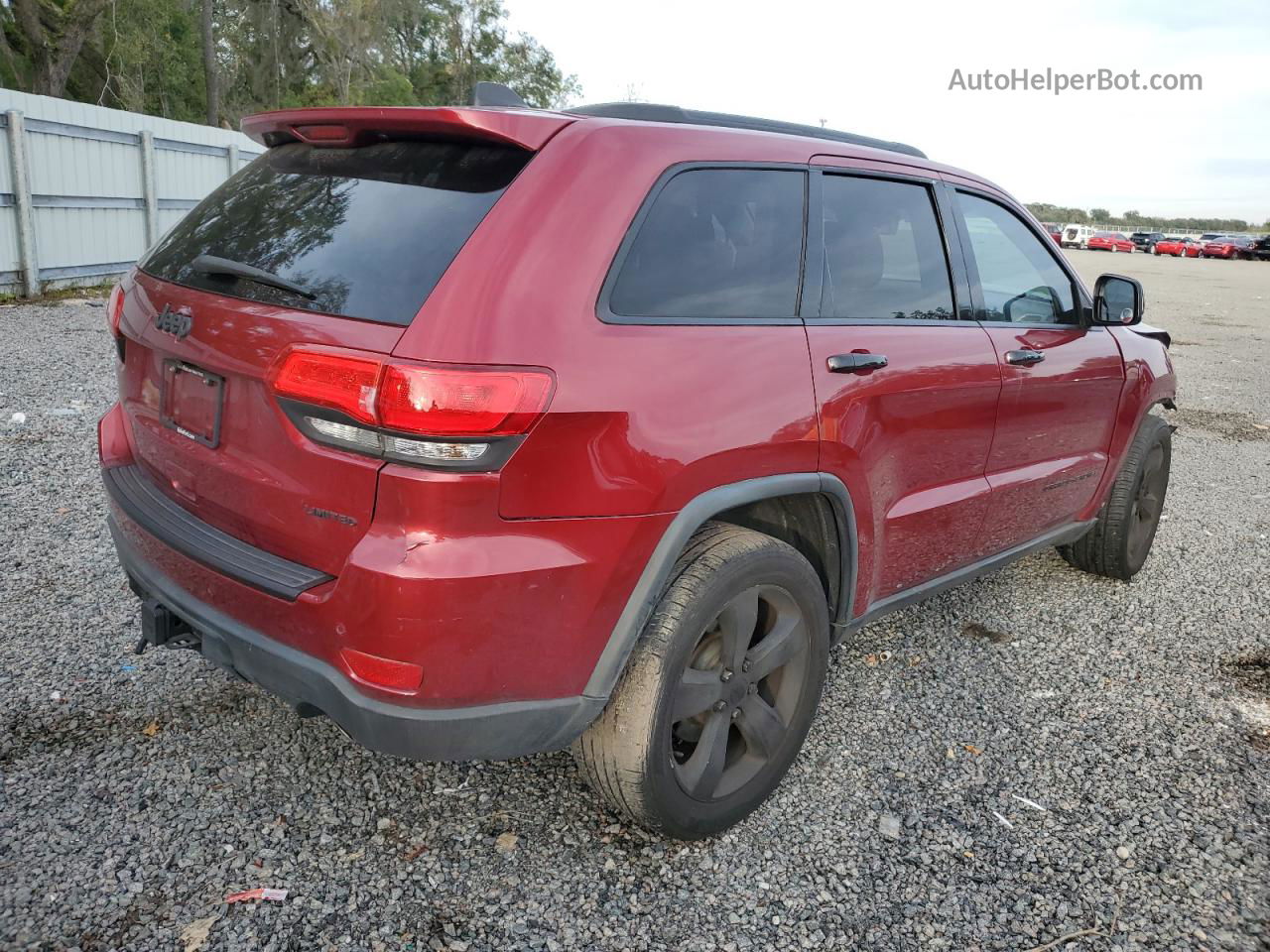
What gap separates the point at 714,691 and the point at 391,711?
827 millimetres

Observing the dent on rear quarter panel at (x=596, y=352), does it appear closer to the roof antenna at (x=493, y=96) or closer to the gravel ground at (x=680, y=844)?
the roof antenna at (x=493, y=96)

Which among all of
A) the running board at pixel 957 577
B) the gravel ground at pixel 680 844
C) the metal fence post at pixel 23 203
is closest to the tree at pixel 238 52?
the metal fence post at pixel 23 203

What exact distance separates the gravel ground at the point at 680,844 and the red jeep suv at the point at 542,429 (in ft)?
0.93

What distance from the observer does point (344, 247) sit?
2213mm

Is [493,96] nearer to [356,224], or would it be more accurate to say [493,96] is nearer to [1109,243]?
[356,224]

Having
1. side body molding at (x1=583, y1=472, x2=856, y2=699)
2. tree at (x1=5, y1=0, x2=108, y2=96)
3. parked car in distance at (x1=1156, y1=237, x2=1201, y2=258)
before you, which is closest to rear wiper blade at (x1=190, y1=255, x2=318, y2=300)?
side body molding at (x1=583, y1=472, x2=856, y2=699)

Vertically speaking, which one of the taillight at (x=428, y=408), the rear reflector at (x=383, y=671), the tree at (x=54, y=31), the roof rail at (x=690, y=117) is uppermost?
the tree at (x=54, y=31)

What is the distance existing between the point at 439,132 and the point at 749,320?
855 mm

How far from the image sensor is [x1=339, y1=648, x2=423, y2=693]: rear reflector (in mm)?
2010

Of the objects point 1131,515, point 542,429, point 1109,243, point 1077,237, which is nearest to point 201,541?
point 542,429

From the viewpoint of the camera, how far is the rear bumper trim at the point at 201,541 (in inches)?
83.3

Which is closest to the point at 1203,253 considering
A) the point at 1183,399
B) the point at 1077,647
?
the point at 1183,399

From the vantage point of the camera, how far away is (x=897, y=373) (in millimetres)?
2807

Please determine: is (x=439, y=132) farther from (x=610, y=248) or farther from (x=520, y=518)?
(x=520, y=518)
